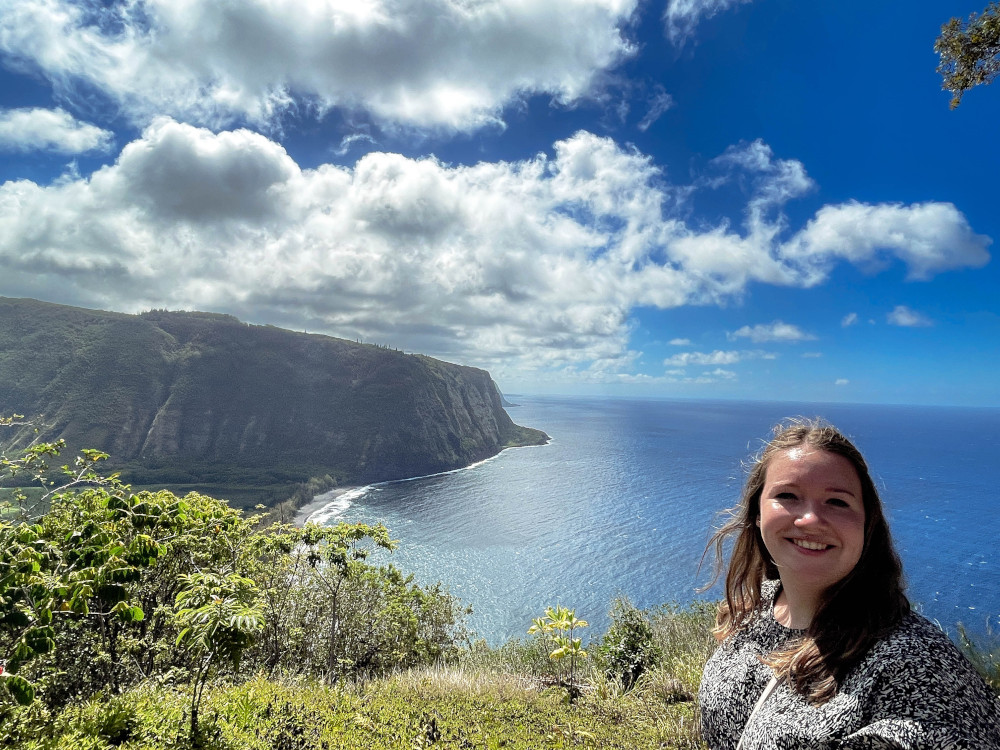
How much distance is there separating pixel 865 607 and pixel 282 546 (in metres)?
12.2

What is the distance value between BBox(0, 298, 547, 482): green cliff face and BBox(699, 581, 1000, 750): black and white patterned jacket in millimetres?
114387

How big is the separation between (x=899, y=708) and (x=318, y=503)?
96483 millimetres

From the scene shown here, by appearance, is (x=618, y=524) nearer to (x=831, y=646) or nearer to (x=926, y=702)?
(x=831, y=646)

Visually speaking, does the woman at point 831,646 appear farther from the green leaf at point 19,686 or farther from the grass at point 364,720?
the grass at point 364,720

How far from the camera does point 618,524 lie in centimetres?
6247

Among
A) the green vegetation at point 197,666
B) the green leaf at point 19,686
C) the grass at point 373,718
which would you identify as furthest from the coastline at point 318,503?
the green leaf at point 19,686

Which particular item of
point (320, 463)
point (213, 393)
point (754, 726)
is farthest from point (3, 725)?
point (213, 393)

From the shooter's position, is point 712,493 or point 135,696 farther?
point 712,493

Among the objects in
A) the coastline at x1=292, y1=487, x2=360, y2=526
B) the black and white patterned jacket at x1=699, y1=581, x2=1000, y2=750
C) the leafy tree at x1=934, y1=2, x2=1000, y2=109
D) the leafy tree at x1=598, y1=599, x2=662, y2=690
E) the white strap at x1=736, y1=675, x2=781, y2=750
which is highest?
the leafy tree at x1=934, y1=2, x2=1000, y2=109

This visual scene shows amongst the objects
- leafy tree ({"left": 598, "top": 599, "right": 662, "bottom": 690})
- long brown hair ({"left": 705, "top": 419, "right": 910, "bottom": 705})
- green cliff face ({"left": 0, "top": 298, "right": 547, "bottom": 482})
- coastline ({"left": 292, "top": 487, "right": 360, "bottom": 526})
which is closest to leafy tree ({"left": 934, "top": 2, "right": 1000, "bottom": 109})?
long brown hair ({"left": 705, "top": 419, "right": 910, "bottom": 705})

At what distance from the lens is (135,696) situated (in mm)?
5840

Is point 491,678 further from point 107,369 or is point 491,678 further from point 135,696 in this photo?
point 107,369

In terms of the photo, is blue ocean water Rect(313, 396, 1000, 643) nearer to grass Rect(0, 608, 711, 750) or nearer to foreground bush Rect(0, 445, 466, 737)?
grass Rect(0, 608, 711, 750)

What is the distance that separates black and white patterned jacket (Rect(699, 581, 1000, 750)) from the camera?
1064mm
